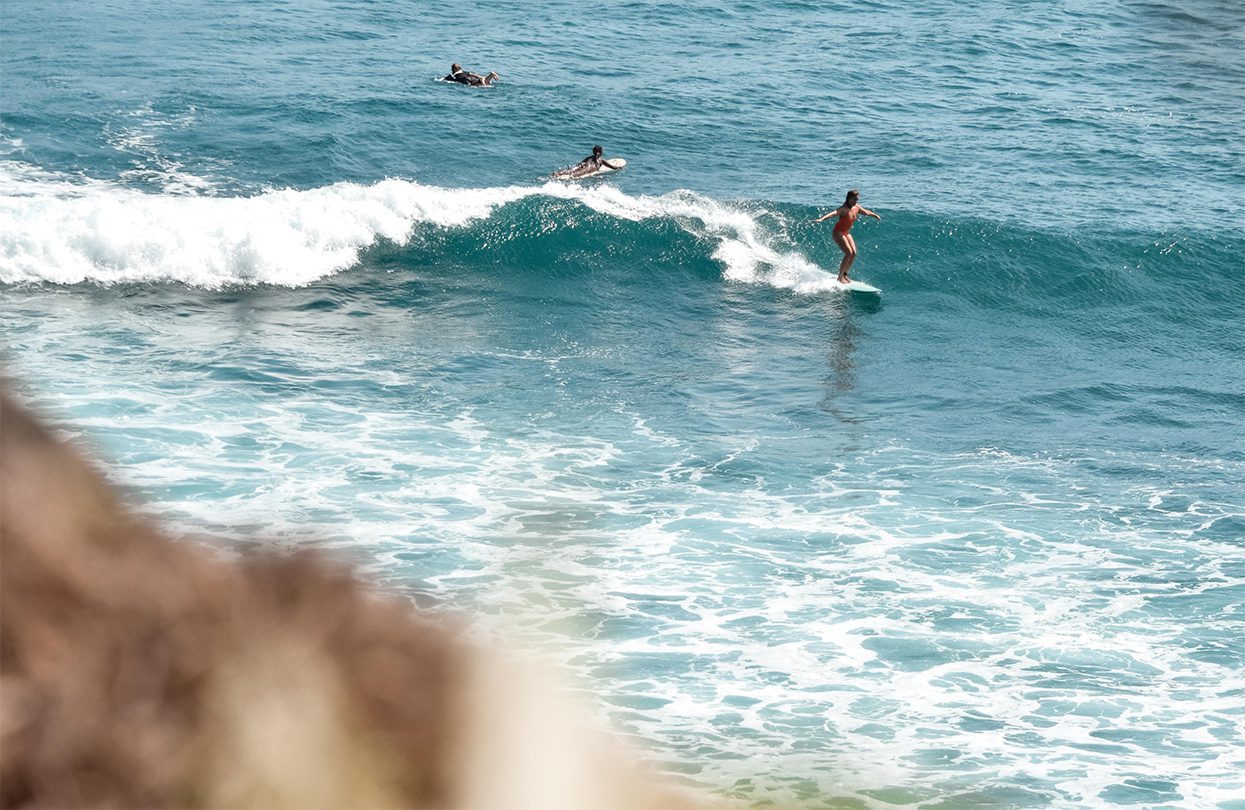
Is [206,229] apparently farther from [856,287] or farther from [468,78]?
[468,78]

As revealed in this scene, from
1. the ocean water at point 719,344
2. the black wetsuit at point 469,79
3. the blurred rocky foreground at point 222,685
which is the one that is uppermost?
the blurred rocky foreground at point 222,685

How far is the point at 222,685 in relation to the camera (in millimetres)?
838

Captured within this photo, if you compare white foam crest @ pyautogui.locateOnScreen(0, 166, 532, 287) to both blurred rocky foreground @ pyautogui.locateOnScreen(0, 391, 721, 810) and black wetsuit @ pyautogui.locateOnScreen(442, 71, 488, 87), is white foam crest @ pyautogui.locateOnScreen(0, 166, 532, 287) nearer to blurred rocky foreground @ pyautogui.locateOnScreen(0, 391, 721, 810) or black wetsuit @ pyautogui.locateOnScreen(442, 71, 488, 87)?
black wetsuit @ pyautogui.locateOnScreen(442, 71, 488, 87)

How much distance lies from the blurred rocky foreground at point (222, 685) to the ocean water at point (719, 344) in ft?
0.23

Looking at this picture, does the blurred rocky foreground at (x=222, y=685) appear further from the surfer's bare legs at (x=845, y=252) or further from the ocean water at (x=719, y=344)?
the surfer's bare legs at (x=845, y=252)

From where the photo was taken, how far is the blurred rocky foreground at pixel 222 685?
0.77 meters

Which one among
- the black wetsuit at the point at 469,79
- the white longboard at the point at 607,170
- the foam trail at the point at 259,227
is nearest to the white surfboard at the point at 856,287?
the foam trail at the point at 259,227

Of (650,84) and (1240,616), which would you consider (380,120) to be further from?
(1240,616)

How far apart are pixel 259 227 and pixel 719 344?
25.4 ft

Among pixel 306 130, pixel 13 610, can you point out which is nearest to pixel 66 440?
pixel 13 610

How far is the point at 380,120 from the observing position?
28.7 metres

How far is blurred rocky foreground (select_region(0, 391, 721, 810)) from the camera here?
77 centimetres

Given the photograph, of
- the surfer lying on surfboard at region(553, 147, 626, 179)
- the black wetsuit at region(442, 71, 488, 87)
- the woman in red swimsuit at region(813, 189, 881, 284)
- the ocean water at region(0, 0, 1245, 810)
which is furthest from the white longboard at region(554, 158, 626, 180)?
the woman in red swimsuit at region(813, 189, 881, 284)

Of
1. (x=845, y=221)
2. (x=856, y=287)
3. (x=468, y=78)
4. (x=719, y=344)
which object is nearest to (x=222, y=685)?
(x=719, y=344)
